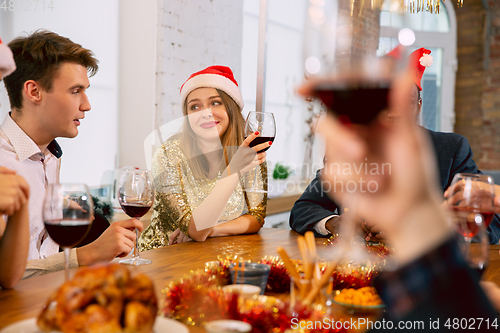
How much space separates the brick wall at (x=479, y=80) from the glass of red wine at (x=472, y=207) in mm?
4694

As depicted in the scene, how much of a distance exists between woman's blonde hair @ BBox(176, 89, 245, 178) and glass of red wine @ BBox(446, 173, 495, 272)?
4.22 feet

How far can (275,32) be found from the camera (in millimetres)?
3955

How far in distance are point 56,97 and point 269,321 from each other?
4.05ft

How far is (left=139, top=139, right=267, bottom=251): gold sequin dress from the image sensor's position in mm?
1667

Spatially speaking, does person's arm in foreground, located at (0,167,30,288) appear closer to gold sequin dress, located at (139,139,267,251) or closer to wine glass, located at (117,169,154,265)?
wine glass, located at (117,169,154,265)

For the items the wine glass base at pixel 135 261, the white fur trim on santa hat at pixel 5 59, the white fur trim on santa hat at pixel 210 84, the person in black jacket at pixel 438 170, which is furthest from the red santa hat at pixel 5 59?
the white fur trim on santa hat at pixel 210 84

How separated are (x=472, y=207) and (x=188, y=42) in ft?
7.49

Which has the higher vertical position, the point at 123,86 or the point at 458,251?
the point at 123,86

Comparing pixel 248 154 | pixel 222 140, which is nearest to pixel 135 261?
pixel 248 154

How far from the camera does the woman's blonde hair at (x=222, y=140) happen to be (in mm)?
1947

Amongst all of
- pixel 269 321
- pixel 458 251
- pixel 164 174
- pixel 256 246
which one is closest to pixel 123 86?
pixel 164 174

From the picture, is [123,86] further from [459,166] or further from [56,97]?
[459,166]

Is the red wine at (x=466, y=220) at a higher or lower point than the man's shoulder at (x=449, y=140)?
lower

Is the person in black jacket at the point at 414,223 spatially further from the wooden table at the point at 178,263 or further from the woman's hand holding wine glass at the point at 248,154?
the woman's hand holding wine glass at the point at 248,154
